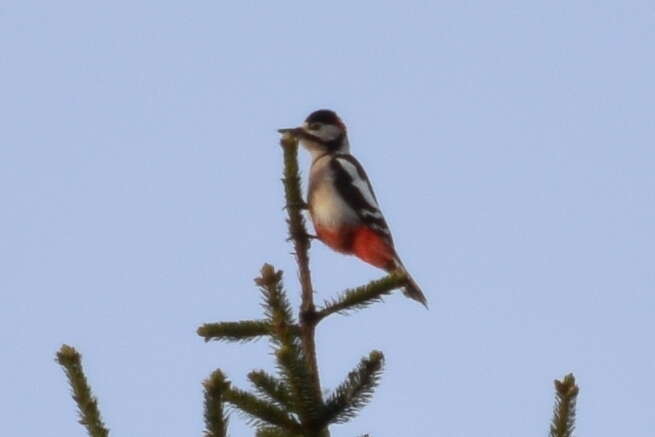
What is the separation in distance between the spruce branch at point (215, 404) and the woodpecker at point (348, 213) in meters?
4.48

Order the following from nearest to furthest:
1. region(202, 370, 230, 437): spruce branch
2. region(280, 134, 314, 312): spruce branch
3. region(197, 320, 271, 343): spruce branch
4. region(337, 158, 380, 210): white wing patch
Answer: region(202, 370, 230, 437): spruce branch → region(197, 320, 271, 343): spruce branch → region(280, 134, 314, 312): spruce branch → region(337, 158, 380, 210): white wing patch

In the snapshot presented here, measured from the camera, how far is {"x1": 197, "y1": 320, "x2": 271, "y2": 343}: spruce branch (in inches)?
138

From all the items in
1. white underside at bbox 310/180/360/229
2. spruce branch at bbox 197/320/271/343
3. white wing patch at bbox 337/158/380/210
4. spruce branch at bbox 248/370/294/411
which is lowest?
spruce branch at bbox 248/370/294/411

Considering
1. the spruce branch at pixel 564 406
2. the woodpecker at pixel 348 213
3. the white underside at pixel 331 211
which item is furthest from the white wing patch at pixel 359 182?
the spruce branch at pixel 564 406

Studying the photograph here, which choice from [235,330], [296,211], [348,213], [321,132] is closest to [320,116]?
[321,132]

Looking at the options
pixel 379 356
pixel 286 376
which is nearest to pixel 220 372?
pixel 286 376

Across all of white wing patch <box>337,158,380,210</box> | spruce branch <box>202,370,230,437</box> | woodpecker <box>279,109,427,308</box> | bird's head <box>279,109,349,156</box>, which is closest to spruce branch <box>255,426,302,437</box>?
spruce branch <box>202,370,230,437</box>

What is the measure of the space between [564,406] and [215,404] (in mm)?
884

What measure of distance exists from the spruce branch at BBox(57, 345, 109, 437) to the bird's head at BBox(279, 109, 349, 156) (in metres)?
5.60

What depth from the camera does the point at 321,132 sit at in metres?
8.44

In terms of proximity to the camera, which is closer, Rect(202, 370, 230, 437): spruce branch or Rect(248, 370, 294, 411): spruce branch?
Rect(202, 370, 230, 437): spruce branch

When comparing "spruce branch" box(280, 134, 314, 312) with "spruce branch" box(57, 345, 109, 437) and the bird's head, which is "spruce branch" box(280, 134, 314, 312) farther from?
the bird's head

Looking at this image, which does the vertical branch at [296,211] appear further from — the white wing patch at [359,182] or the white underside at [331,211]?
the white wing patch at [359,182]

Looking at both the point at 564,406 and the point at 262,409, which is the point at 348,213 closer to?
the point at 262,409
